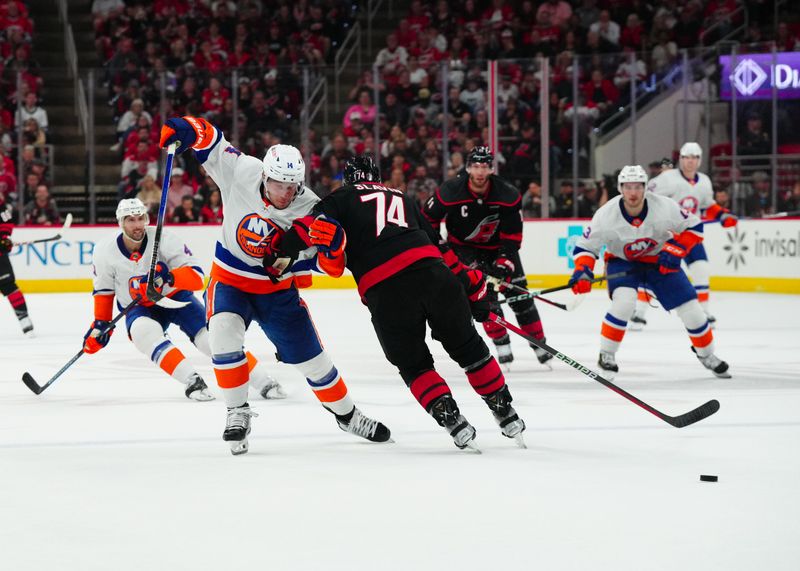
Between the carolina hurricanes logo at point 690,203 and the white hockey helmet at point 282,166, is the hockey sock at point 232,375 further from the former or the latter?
the carolina hurricanes logo at point 690,203

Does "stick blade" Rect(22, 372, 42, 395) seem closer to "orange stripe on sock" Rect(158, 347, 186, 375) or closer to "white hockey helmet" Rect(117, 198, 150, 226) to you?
"orange stripe on sock" Rect(158, 347, 186, 375)

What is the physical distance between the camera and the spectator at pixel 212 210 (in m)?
12.2

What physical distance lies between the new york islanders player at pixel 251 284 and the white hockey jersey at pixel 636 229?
6.78ft

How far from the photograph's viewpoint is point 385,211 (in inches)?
159

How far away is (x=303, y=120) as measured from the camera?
1238 cm

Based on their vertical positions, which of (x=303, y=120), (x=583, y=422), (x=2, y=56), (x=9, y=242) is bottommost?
(x=583, y=422)

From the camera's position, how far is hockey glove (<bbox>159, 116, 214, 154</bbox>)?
4285 mm

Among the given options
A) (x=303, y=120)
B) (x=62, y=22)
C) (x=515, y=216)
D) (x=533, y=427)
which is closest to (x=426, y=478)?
(x=533, y=427)

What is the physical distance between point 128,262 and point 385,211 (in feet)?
6.52

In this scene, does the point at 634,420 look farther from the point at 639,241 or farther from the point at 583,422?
the point at 639,241

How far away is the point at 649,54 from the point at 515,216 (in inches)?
237

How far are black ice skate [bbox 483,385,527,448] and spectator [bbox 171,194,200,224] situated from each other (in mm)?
8404

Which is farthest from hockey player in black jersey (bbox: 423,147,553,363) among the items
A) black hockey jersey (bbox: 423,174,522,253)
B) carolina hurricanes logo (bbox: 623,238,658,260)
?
carolina hurricanes logo (bbox: 623,238,658,260)

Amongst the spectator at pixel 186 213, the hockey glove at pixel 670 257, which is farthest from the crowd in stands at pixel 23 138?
the hockey glove at pixel 670 257
